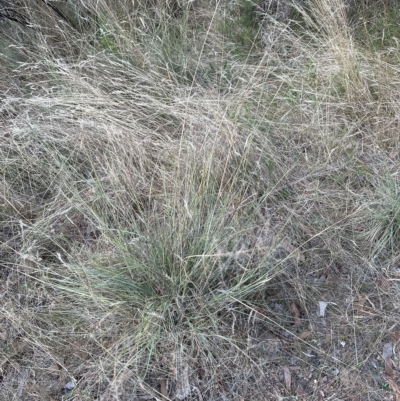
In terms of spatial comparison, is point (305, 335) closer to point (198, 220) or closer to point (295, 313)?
point (295, 313)

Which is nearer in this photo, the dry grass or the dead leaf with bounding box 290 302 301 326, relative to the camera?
the dry grass

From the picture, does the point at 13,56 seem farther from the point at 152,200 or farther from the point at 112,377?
the point at 112,377

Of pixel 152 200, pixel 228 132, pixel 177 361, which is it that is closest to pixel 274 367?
pixel 177 361

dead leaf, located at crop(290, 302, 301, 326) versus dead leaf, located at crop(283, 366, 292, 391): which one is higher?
dead leaf, located at crop(290, 302, 301, 326)

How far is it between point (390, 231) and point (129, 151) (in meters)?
1.16

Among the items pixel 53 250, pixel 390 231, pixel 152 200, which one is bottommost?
pixel 53 250

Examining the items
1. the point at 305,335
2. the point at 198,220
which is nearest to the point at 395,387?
the point at 305,335

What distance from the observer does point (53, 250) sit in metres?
2.04

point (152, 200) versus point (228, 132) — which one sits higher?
point (228, 132)

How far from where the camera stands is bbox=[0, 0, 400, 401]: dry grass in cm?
167

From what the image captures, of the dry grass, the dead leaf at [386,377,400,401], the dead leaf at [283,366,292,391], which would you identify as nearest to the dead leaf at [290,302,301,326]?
the dry grass

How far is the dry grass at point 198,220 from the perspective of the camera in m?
1.67

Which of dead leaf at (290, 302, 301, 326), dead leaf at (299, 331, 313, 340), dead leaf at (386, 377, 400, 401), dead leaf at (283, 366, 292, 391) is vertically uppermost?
dead leaf at (386, 377, 400, 401)

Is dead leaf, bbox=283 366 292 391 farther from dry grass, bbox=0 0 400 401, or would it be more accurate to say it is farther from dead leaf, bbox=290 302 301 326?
dead leaf, bbox=290 302 301 326
